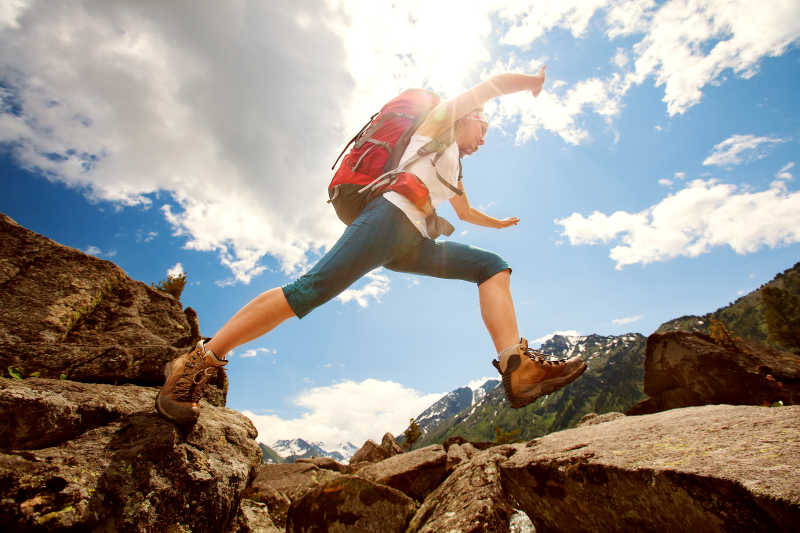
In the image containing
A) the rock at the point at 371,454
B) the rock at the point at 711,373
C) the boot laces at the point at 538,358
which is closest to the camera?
the boot laces at the point at 538,358

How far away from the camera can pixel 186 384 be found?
2670 mm

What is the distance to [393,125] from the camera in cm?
309

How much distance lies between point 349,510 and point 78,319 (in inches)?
148

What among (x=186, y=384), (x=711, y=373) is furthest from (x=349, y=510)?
(x=711, y=373)

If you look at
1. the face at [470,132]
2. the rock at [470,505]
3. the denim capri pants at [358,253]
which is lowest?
the rock at [470,505]

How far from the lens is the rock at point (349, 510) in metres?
4.00

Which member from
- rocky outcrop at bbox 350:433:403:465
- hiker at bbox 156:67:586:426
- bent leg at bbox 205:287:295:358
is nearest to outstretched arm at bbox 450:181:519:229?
hiker at bbox 156:67:586:426

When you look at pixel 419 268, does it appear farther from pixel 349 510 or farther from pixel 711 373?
pixel 711 373

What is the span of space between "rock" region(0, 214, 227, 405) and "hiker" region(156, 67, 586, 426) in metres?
0.86

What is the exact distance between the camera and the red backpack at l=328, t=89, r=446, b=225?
2770 millimetres

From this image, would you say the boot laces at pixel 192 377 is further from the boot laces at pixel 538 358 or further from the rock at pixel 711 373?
the rock at pixel 711 373

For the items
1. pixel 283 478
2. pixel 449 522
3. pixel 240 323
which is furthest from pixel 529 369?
pixel 283 478

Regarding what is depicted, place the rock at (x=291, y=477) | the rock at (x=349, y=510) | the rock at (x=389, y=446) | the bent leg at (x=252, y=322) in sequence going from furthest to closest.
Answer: the rock at (x=389, y=446) < the rock at (x=291, y=477) < the rock at (x=349, y=510) < the bent leg at (x=252, y=322)

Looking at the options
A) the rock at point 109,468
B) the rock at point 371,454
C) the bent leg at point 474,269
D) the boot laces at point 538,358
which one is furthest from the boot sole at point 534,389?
the rock at point 371,454
